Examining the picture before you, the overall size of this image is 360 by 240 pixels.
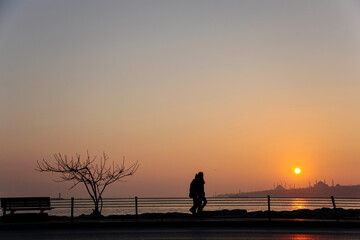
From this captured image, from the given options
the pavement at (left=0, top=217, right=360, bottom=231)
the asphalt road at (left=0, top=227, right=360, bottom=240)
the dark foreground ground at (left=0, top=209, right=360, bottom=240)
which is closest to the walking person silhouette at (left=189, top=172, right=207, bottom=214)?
the dark foreground ground at (left=0, top=209, right=360, bottom=240)

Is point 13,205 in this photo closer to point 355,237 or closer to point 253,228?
point 253,228

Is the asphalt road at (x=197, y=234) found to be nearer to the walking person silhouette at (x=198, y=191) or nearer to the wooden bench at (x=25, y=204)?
the wooden bench at (x=25, y=204)

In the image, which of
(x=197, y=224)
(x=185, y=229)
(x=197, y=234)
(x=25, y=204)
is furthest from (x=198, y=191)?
(x=25, y=204)

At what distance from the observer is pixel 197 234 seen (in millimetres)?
17734

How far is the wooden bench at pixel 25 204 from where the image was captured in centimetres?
2311

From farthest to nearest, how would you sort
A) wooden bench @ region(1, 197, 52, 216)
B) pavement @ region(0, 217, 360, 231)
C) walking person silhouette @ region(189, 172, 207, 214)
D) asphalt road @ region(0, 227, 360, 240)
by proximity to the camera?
1. walking person silhouette @ region(189, 172, 207, 214)
2. wooden bench @ region(1, 197, 52, 216)
3. pavement @ region(0, 217, 360, 231)
4. asphalt road @ region(0, 227, 360, 240)

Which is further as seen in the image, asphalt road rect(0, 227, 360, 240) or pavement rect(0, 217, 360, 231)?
pavement rect(0, 217, 360, 231)

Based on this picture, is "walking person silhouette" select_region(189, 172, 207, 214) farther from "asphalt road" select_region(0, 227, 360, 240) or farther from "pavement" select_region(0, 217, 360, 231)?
"asphalt road" select_region(0, 227, 360, 240)

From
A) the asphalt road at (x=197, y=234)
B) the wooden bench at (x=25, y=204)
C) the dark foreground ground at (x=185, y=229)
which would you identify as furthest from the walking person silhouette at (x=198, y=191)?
the wooden bench at (x=25, y=204)

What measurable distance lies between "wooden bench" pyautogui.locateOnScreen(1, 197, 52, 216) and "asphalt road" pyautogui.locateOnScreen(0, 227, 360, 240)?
119 inches

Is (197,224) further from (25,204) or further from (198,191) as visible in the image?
(25,204)

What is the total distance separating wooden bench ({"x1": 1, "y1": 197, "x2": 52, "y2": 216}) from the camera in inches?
910

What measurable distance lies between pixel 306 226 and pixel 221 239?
19.7ft

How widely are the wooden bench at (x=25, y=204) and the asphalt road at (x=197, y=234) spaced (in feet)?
9.90
